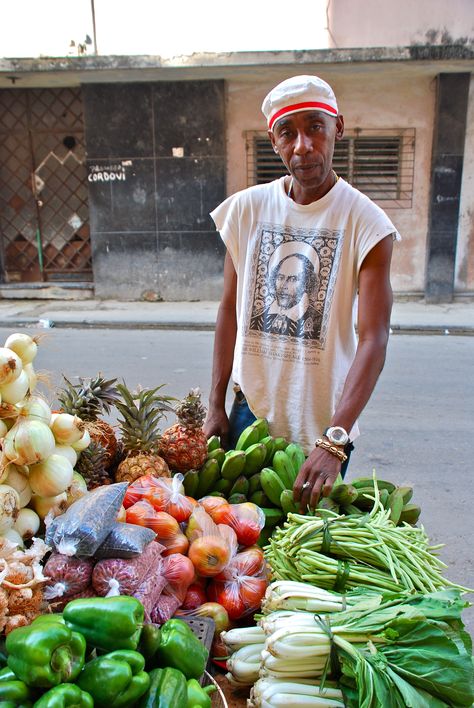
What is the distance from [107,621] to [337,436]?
1053 millimetres

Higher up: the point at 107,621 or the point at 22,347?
the point at 22,347

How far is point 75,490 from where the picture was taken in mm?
1794

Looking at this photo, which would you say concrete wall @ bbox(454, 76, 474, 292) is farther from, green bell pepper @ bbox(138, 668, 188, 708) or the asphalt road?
green bell pepper @ bbox(138, 668, 188, 708)

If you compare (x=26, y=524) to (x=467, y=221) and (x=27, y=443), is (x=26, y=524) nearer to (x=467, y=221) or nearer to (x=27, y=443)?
(x=27, y=443)

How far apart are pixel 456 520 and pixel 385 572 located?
2782 millimetres

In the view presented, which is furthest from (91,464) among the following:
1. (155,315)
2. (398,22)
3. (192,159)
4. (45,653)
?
(398,22)

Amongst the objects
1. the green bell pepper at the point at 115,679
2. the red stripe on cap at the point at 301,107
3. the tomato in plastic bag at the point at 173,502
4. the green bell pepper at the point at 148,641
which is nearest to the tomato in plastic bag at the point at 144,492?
the tomato in plastic bag at the point at 173,502

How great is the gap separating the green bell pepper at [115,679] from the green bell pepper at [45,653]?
0.03 m

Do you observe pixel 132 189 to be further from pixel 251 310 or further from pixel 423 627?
pixel 423 627

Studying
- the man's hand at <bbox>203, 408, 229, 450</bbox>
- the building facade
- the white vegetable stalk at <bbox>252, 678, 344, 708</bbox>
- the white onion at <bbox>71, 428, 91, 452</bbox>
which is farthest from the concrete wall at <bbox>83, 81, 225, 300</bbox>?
the white vegetable stalk at <bbox>252, 678, 344, 708</bbox>

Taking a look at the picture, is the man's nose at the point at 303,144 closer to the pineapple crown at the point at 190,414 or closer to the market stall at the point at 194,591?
the pineapple crown at the point at 190,414

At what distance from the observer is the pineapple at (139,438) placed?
2148 mm

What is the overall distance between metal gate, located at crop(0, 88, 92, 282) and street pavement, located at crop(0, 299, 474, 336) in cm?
91

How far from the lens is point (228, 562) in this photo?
183cm
